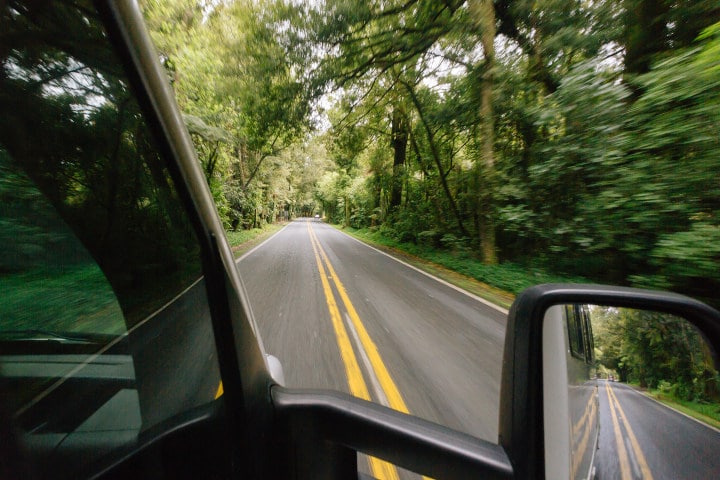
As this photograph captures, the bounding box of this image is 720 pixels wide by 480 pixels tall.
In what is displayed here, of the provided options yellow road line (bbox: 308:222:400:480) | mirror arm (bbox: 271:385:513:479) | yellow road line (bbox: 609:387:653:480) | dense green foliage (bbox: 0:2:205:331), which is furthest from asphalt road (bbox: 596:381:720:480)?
dense green foliage (bbox: 0:2:205:331)

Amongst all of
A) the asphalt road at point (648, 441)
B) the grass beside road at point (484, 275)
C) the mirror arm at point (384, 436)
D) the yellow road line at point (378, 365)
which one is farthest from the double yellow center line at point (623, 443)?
the grass beside road at point (484, 275)

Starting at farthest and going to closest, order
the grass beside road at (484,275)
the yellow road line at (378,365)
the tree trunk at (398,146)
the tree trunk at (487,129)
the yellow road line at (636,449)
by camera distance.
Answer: the tree trunk at (398,146) < the tree trunk at (487,129) < the grass beside road at (484,275) < the yellow road line at (378,365) < the yellow road line at (636,449)

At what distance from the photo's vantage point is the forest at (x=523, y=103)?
443 centimetres

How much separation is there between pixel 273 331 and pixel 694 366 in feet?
14.2

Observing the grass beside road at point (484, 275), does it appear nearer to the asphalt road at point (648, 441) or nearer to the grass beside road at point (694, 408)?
the asphalt road at point (648, 441)

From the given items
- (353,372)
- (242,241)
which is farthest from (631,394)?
(242,241)

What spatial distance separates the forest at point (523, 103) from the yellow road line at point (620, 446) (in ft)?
14.5

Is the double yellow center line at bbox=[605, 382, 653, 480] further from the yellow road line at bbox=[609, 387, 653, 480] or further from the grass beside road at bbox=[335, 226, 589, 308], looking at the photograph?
the grass beside road at bbox=[335, 226, 589, 308]

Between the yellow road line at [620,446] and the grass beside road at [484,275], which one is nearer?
the yellow road line at [620,446]

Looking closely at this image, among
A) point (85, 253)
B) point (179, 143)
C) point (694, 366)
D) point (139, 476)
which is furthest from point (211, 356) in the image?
point (694, 366)

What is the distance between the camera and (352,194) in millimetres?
33000

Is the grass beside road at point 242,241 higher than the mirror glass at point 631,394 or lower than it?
lower

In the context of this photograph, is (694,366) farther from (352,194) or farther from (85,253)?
(352,194)

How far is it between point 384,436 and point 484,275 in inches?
323
